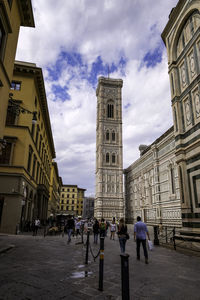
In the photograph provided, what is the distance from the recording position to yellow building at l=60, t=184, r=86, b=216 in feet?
338

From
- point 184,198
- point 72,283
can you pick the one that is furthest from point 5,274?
point 184,198

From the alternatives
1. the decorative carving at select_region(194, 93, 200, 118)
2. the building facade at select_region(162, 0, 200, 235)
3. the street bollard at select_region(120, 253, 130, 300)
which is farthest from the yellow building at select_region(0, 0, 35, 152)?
the decorative carving at select_region(194, 93, 200, 118)

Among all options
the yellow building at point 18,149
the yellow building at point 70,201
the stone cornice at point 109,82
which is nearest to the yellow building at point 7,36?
the yellow building at point 18,149

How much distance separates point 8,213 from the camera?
1792 cm

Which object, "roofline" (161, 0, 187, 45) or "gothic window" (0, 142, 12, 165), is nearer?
"roofline" (161, 0, 187, 45)

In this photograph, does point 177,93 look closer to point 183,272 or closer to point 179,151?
point 179,151

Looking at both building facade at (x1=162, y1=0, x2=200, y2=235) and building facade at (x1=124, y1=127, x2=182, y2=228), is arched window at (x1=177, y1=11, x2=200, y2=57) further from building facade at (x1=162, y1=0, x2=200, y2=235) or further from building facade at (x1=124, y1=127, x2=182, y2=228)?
building facade at (x1=124, y1=127, x2=182, y2=228)

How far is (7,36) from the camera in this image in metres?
11.3

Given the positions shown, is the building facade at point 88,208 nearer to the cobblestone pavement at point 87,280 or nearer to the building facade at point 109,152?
the building facade at point 109,152

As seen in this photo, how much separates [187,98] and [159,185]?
26.3 meters

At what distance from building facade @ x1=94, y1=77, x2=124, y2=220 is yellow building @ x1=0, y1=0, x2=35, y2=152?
2271 inches

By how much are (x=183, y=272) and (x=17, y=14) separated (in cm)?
1571

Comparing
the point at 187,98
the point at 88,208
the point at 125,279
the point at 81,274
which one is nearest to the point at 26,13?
the point at 187,98

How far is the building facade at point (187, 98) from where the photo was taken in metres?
12.9
